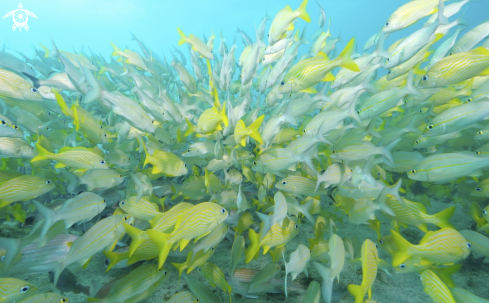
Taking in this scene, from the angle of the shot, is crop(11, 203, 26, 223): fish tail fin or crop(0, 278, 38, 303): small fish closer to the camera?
crop(0, 278, 38, 303): small fish

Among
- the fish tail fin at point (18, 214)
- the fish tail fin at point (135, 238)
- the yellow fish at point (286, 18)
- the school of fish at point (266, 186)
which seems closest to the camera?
the fish tail fin at point (135, 238)

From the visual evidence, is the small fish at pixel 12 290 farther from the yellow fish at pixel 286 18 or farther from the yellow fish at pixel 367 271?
the yellow fish at pixel 286 18

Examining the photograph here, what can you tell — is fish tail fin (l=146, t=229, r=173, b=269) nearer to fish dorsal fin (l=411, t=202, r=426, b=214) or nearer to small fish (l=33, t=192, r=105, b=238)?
small fish (l=33, t=192, r=105, b=238)

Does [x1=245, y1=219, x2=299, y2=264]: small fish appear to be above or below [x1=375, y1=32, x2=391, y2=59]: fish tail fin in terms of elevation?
below

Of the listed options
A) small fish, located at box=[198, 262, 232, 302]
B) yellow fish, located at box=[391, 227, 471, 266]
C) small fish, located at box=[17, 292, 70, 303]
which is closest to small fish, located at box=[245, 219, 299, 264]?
small fish, located at box=[198, 262, 232, 302]

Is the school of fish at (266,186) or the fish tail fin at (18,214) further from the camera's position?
the fish tail fin at (18,214)

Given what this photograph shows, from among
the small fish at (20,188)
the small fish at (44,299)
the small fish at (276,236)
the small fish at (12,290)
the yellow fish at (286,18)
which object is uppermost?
the yellow fish at (286,18)

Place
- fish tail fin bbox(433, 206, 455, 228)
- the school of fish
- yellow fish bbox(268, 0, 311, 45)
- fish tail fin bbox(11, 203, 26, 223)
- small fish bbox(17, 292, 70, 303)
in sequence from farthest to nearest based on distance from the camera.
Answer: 1. yellow fish bbox(268, 0, 311, 45)
2. fish tail fin bbox(11, 203, 26, 223)
3. fish tail fin bbox(433, 206, 455, 228)
4. the school of fish
5. small fish bbox(17, 292, 70, 303)

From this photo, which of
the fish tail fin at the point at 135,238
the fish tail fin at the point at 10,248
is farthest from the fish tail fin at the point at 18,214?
the fish tail fin at the point at 135,238

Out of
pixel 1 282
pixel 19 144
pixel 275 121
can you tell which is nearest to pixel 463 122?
pixel 275 121

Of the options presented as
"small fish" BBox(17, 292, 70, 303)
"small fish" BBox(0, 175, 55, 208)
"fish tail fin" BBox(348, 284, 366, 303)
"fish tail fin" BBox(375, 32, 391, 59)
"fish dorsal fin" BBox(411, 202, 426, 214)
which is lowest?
"fish tail fin" BBox(348, 284, 366, 303)

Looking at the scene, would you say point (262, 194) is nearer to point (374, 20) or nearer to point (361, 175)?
point (361, 175)

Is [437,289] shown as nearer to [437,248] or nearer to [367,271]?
[437,248]

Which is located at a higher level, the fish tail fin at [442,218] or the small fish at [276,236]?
the small fish at [276,236]
